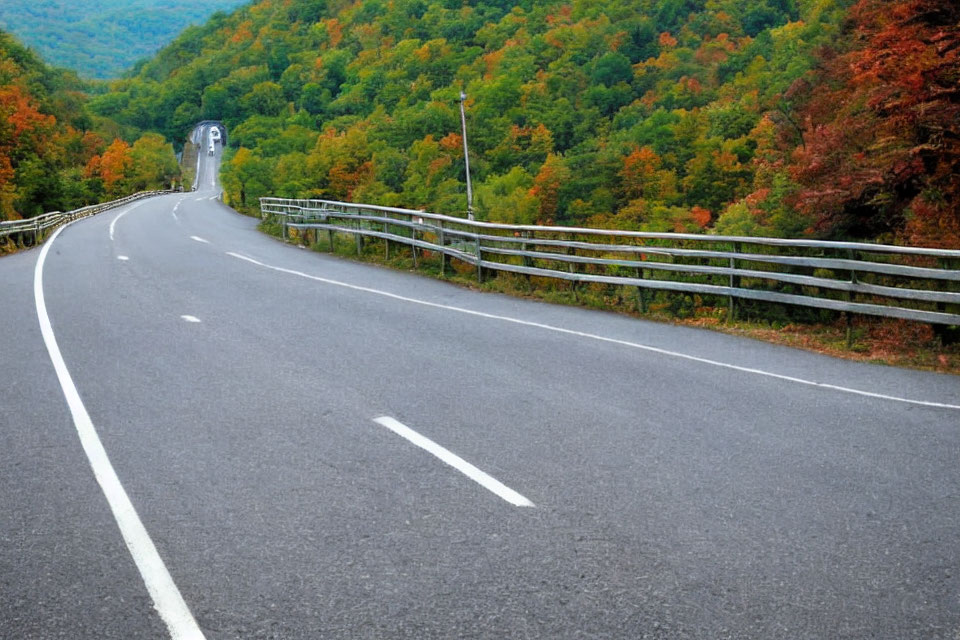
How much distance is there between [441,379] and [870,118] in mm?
10817

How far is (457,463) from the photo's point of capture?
5.99 metres

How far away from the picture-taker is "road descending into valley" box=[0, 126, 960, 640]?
398 cm

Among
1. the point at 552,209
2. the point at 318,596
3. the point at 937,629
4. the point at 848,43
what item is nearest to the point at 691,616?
the point at 937,629

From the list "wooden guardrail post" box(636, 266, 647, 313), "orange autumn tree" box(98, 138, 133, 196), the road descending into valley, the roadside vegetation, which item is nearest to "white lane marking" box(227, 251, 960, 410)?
the road descending into valley

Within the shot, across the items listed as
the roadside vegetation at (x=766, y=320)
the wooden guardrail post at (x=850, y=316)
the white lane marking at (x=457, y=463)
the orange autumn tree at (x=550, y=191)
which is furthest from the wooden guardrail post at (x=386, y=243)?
the orange autumn tree at (x=550, y=191)

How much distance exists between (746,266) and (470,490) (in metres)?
9.08

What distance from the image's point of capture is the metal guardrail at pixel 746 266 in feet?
34.2

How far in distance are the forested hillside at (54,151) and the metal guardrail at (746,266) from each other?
186ft

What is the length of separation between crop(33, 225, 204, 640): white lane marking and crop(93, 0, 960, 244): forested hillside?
10986mm

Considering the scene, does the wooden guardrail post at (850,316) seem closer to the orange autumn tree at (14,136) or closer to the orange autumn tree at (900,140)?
the orange autumn tree at (900,140)

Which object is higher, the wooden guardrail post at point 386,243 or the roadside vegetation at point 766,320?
the wooden guardrail post at point 386,243

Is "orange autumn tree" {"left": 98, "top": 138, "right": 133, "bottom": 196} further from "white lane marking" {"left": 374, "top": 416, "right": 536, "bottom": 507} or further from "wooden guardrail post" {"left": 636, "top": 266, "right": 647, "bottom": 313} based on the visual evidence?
"white lane marking" {"left": 374, "top": 416, "right": 536, "bottom": 507}

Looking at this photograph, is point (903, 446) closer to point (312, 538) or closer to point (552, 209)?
point (312, 538)

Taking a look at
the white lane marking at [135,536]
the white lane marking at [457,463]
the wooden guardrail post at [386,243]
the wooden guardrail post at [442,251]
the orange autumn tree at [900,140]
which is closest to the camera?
the white lane marking at [135,536]
